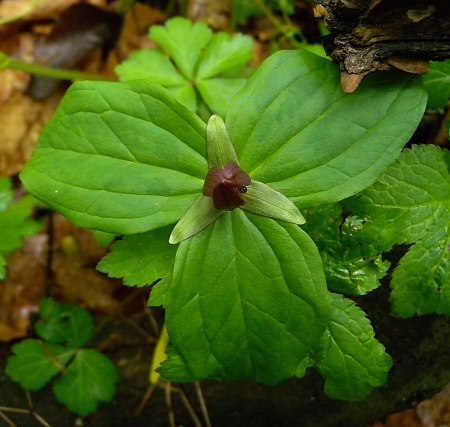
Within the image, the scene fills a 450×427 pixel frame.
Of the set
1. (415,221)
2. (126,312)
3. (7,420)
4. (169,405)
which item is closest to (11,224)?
(126,312)

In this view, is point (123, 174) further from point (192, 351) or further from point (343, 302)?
point (343, 302)

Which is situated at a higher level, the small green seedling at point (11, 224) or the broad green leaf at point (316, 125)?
the broad green leaf at point (316, 125)

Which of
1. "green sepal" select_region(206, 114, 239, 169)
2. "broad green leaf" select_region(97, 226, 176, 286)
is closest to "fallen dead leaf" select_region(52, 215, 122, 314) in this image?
"broad green leaf" select_region(97, 226, 176, 286)

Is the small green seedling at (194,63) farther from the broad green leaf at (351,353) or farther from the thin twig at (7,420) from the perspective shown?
the thin twig at (7,420)

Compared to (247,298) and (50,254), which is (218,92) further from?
(50,254)

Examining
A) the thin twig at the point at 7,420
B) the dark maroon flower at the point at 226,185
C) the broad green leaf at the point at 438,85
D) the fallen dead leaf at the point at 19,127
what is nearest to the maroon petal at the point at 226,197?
the dark maroon flower at the point at 226,185

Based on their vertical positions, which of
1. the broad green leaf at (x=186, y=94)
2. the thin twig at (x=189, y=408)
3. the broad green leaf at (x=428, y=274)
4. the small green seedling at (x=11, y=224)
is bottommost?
the thin twig at (x=189, y=408)
